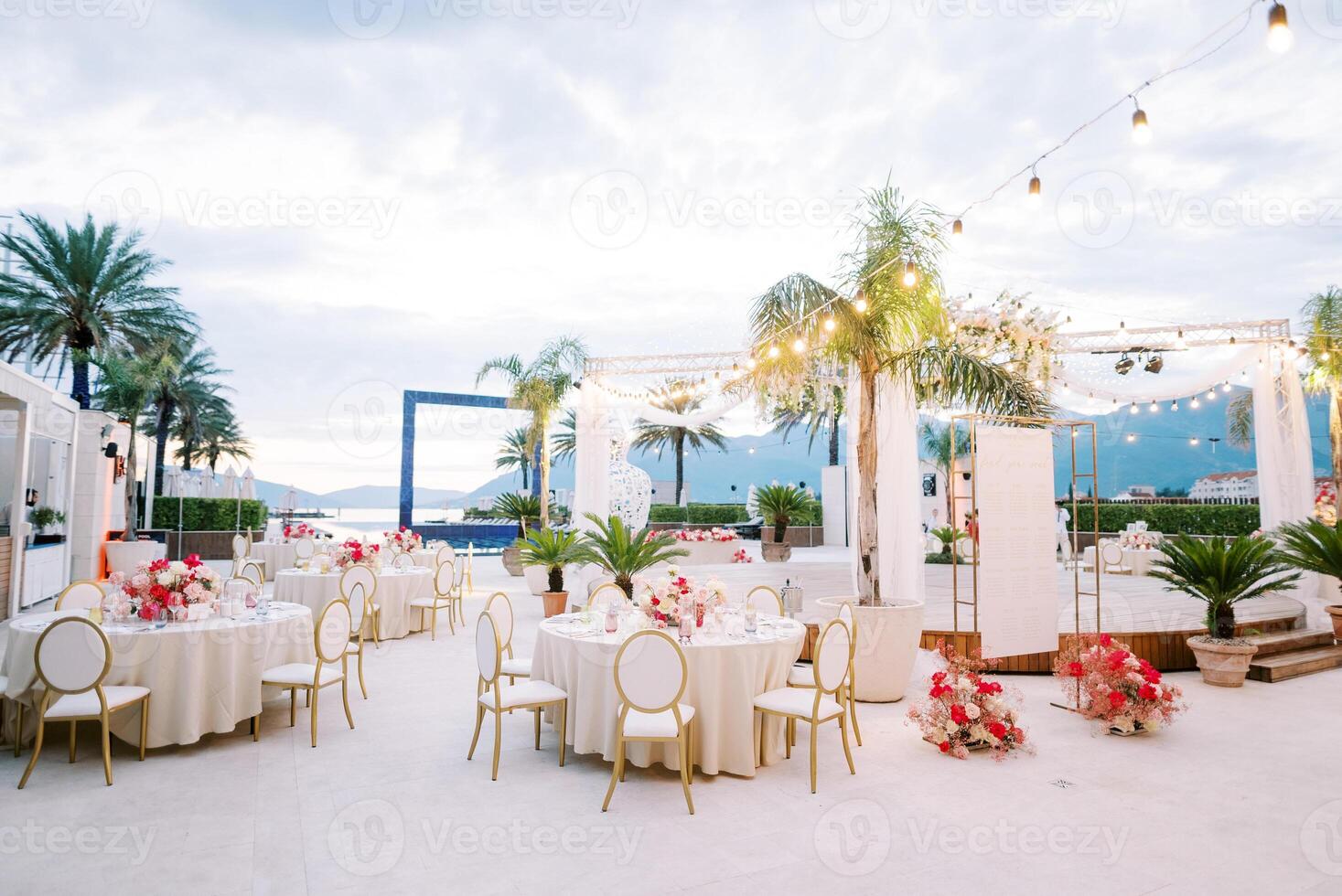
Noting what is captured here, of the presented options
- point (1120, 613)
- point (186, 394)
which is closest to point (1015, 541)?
point (1120, 613)

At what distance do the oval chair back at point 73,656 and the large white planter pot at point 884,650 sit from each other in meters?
5.13

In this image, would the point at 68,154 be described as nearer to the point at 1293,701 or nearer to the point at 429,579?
the point at 429,579

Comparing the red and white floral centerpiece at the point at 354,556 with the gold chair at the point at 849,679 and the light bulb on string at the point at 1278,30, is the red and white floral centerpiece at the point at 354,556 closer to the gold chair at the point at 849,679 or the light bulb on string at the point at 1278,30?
the gold chair at the point at 849,679

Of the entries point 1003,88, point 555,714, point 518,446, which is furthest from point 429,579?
point 518,446

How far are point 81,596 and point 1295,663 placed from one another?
36.3 feet

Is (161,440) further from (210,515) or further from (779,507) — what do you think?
(779,507)

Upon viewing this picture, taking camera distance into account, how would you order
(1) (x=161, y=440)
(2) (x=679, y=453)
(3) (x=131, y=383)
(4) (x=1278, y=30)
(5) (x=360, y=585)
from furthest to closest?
1. (2) (x=679, y=453)
2. (1) (x=161, y=440)
3. (3) (x=131, y=383)
4. (5) (x=360, y=585)
5. (4) (x=1278, y=30)

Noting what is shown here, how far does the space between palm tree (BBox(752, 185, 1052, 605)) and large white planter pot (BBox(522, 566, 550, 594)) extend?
220 inches

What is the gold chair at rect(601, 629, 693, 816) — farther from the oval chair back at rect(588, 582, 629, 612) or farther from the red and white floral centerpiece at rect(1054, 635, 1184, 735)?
the red and white floral centerpiece at rect(1054, 635, 1184, 735)

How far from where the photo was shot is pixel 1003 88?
6281mm

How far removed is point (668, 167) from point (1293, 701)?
7908mm

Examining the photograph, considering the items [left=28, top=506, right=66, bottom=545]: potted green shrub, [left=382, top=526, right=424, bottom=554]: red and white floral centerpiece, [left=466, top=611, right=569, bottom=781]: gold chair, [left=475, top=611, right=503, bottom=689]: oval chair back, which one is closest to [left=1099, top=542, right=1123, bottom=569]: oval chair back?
[left=382, top=526, right=424, bottom=554]: red and white floral centerpiece

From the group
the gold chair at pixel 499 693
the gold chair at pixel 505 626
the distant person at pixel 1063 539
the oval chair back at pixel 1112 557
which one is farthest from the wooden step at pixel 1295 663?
the gold chair at pixel 505 626

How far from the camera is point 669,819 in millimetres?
→ 3711
